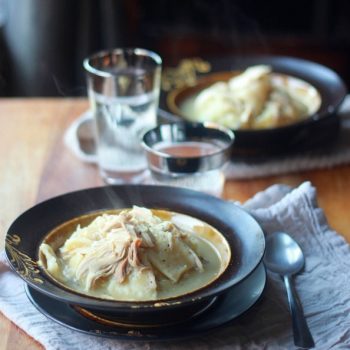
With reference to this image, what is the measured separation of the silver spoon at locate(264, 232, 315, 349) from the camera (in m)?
0.98

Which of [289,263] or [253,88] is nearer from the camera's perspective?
[289,263]

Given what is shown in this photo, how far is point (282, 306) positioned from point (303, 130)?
1.86 ft

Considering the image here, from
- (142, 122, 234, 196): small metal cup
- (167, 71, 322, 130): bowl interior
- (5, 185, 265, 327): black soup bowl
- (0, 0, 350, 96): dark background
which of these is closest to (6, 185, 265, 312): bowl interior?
(5, 185, 265, 327): black soup bowl

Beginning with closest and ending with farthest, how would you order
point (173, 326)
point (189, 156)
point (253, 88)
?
point (173, 326)
point (189, 156)
point (253, 88)

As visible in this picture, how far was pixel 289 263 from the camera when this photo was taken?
113 cm

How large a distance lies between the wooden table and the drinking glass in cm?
5

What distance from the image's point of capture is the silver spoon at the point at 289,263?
98cm

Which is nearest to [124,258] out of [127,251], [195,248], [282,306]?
[127,251]

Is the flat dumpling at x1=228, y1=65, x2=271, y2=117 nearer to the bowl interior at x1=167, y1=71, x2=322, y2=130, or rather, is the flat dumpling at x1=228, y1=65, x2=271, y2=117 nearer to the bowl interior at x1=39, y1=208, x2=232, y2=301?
the bowl interior at x1=167, y1=71, x2=322, y2=130

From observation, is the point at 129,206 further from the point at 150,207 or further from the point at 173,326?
the point at 173,326

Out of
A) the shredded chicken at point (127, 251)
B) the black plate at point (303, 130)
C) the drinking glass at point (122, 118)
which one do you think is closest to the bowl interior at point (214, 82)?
the black plate at point (303, 130)

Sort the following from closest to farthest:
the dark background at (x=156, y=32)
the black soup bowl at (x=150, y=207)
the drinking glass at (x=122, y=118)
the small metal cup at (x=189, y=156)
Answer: the black soup bowl at (x=150, y=207) < the small metal cup at (x=189, y=156) < the drinking glass at (x=122, y=118) < the dark background at (x=156, y=32)

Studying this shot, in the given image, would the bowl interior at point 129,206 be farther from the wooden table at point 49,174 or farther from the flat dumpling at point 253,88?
the flat dumpling at point 253,88

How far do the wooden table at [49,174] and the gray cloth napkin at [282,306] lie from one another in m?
0.08
